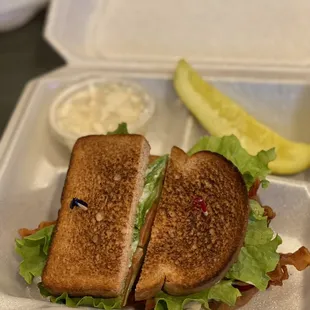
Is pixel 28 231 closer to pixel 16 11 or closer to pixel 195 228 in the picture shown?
pixel 195 228

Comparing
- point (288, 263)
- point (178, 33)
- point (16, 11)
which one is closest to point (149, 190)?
point (288, 263)

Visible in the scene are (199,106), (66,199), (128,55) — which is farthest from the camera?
(128,55)

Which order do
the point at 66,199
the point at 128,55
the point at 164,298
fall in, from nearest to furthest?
the point at 164,298 → the point at 66,199 → the point at 128,55

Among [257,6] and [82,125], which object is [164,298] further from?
[257,6]

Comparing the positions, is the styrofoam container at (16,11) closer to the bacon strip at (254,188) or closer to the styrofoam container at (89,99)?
the styrofoam container at (89,99)

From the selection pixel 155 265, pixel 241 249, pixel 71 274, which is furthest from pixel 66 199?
pixel 241 249

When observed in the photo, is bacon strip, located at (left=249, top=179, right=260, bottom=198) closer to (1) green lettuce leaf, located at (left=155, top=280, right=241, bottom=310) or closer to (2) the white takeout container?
(2) the white takeout container

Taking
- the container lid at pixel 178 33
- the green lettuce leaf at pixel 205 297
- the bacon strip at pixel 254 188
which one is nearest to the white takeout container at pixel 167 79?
the container lid at pixel 178 33
